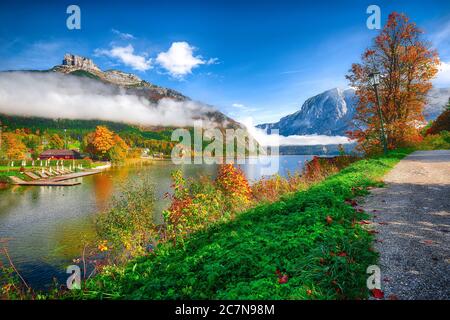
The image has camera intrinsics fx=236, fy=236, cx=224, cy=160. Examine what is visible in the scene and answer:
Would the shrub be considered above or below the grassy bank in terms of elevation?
below

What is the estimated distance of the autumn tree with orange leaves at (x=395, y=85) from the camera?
20.2 m

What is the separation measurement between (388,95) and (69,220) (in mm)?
29967

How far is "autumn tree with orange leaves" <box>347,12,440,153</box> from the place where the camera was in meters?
20.2

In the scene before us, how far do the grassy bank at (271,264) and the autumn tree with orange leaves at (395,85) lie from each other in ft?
59.1

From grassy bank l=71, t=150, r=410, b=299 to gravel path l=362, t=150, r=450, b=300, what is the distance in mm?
332

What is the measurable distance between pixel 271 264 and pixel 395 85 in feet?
79.2

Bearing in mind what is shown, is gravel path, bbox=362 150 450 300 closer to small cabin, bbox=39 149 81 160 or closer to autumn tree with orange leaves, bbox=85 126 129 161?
autumn tree with orange leaves, bbox=85 126 129 161

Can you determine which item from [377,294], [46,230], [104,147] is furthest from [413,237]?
[104,147]

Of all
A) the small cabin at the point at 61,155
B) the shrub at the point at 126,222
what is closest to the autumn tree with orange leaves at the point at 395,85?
the shrub at the point at 126,222

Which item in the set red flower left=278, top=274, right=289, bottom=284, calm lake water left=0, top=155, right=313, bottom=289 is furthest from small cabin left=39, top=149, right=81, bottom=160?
red flower left=278, top=274, right=289, bottom=284

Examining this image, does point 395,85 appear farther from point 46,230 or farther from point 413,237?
point 46,230

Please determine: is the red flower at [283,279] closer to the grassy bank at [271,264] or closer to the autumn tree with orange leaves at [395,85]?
the grassy bank at [271,264]
